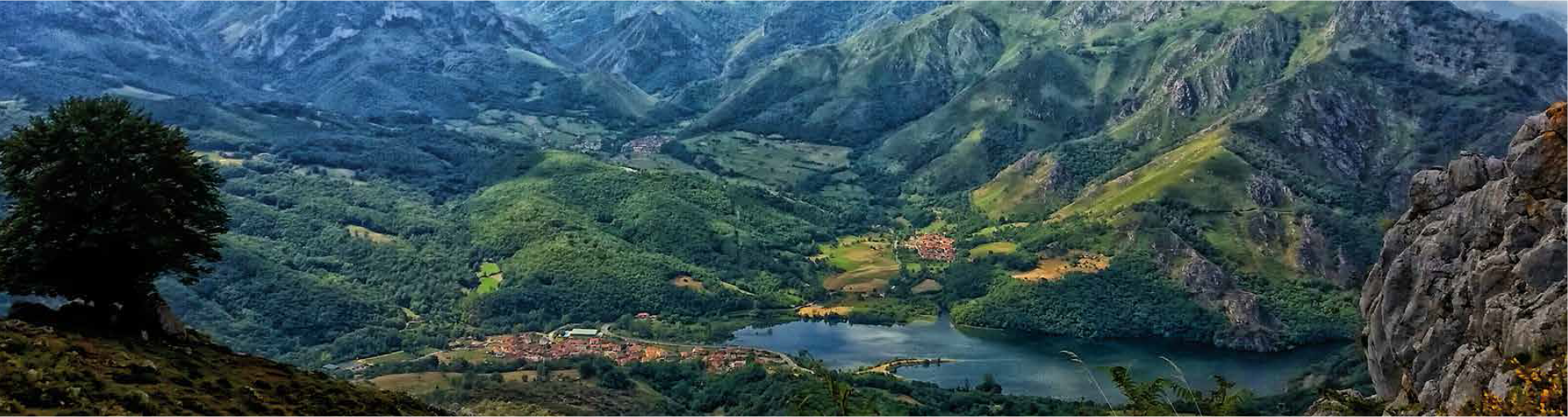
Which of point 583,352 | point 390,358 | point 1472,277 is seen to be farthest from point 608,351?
point 1472,277

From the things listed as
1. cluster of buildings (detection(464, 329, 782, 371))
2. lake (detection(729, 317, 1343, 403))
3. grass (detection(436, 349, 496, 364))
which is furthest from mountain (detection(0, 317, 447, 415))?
lake (detection(729, 317, 1343, 403))

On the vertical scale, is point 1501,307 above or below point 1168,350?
above

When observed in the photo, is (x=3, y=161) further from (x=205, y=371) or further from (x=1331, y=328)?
(x=1331, y=328)

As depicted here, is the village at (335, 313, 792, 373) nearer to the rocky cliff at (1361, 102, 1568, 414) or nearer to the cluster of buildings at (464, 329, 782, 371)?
the cluster of buildings at (464, 329, 782, 371)

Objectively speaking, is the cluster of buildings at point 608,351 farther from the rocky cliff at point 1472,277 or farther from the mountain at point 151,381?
the rocky cliff at point 1472,277

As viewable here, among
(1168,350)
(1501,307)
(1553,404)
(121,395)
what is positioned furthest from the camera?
(1168,350)

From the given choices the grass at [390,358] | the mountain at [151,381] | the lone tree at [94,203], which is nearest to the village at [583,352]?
the grass at [390,358]

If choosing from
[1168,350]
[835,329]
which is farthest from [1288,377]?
[835,329]
